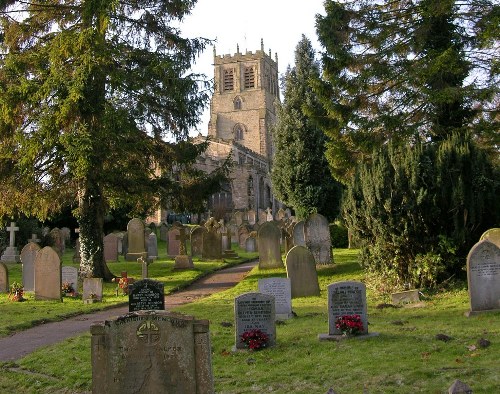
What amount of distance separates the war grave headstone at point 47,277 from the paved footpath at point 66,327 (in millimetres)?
1880

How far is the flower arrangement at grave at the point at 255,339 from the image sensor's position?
8828mm

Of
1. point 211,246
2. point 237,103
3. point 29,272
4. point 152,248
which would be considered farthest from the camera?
point 237,103

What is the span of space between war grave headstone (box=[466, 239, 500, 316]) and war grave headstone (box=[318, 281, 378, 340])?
2.38 metres

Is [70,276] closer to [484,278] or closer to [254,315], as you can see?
[254,315]

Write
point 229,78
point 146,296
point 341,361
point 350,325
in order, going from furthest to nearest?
1. point 229,78
2. point 146,296
3. point 350,325
4. point 341,361

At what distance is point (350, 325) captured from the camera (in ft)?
29.5

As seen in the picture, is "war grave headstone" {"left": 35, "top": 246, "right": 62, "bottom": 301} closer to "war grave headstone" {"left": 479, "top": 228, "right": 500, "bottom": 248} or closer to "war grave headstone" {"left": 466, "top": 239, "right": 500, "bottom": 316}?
"war grave headstone" {"left": 466, "top": 239, "right": 500, "bottom": 316}

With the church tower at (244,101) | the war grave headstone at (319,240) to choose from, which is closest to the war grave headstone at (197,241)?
the war grave headstone at (319,240)

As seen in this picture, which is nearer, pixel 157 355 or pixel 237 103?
pixel 157 355

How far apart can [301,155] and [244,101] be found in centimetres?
7055

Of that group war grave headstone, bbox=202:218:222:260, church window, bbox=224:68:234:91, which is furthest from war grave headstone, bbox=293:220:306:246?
church window, bbox=224:68:234:91

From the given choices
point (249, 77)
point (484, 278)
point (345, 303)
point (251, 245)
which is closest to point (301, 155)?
point (251, 245)

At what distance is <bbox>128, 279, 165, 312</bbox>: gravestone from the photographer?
10000mm

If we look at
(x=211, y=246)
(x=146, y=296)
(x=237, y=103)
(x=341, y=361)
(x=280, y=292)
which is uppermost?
(x=237, y=103)
